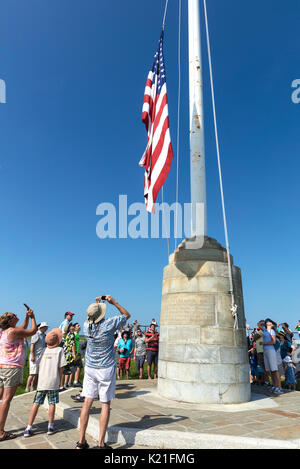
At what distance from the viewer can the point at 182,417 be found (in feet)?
17.9

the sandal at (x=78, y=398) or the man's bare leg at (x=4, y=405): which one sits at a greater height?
the man's bare leg at (x=4, y=405)

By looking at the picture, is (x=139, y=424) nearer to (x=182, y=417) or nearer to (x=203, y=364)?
(x=182, y=417)

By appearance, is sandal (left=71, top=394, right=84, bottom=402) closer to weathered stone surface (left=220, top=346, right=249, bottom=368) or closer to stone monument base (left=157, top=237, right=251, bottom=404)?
stone monument base (left=157, top=237, right=251, bottom=404)

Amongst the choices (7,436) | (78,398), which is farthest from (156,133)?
(7,436)

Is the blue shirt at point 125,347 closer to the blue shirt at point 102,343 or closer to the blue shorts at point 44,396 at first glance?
the blue shorts at point 44,396

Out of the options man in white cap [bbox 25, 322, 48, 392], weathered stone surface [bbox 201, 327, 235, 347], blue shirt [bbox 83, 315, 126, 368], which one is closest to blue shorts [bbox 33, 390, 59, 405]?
blue shirt [bbox 83, 315, 126, 368]

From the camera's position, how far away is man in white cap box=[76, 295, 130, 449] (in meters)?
4.27

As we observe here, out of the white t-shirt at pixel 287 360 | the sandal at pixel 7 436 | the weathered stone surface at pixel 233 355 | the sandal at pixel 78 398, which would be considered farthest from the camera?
the white t-shirt at pixel 287 360

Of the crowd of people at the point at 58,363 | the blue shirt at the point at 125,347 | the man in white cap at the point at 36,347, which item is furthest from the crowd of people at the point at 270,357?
the man in white cap at the point at 36,347

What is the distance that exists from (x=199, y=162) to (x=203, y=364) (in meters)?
4.97

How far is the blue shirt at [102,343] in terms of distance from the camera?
4.50 metres

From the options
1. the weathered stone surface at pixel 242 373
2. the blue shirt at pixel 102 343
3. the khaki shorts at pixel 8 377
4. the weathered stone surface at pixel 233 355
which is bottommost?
the weathered stone surface at pixel 242 373

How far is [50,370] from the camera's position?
5.29 metres

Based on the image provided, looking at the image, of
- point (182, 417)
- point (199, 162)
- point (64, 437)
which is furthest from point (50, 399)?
point (199, 162)
